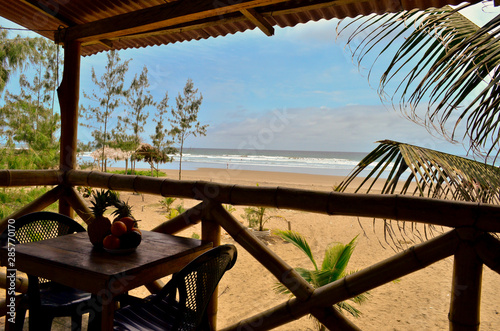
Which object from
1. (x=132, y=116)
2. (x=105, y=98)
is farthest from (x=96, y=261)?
(x=132, y=116)

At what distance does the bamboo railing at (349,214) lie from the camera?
3.96 feet

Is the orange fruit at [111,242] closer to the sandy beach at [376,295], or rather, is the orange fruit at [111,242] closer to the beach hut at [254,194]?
the beach hut at [254,194]

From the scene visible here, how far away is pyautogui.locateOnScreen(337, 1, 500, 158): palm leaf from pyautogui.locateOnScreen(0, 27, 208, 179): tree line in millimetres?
8667

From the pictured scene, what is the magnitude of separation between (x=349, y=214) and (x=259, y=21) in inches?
52.5

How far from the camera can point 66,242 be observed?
1590 millimetres

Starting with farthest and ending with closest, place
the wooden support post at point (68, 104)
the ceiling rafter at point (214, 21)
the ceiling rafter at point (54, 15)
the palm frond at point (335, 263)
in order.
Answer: the wooden support post at point (68, 104), the palm frond at point (335, 263), the ceiling rafter at point (54, 15), the ceiling rafter at point (214, 21)

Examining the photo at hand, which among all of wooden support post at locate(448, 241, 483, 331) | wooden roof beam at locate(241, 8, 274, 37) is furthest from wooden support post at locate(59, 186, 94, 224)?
wooden support post at locate(448, 241, 483, 331)

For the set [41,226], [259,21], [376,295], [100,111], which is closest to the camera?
[41,226]

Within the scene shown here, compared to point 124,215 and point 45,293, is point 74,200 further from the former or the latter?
point 124,215

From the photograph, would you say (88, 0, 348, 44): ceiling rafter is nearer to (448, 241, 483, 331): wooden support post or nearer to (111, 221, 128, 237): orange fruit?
(448, 241, 483, 331): wooden support post

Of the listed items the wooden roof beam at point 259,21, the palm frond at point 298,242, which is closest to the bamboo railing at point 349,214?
the palm frond at point 298,242

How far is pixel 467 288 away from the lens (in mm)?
1215

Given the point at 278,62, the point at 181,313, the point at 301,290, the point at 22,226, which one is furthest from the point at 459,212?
the point at 278,62

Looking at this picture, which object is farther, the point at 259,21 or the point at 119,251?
the point at 259,21
